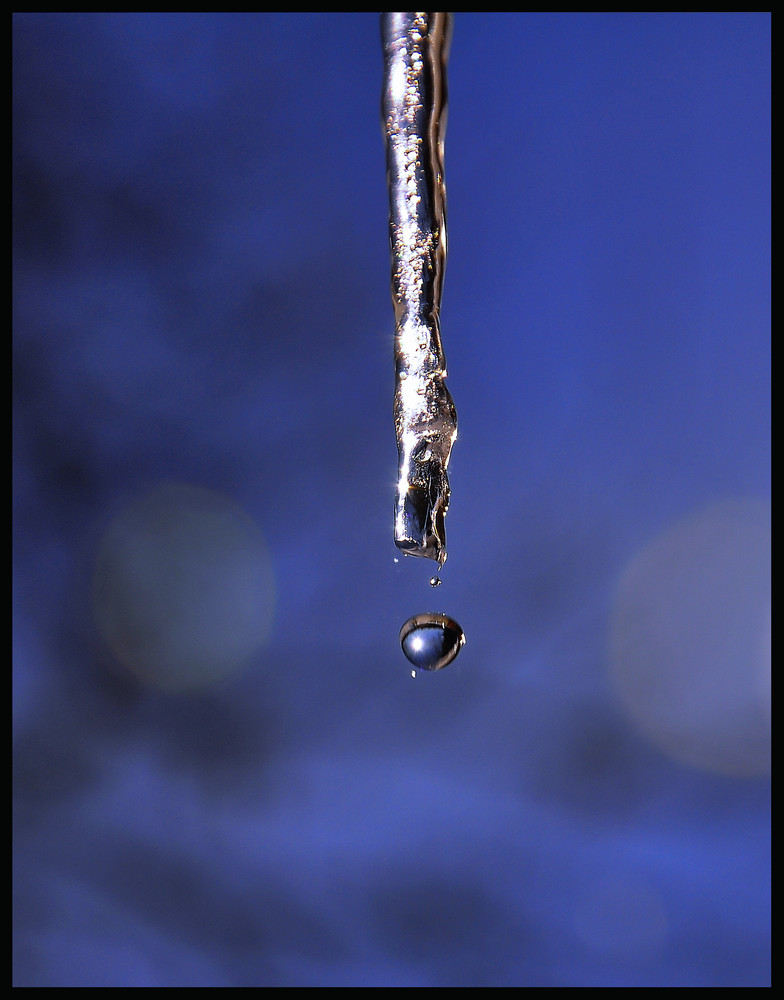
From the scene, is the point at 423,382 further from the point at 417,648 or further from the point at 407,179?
the point at 417,648
